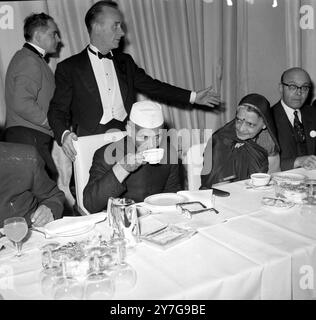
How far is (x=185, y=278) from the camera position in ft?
3.93

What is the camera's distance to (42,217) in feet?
5.63

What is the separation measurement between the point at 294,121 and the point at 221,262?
6.93 feet

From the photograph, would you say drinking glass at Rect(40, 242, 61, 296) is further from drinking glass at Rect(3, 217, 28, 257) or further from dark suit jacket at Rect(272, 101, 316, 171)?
dark suit jacket at Rect(272, 101, 316, 171)

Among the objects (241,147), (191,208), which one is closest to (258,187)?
(191,208)

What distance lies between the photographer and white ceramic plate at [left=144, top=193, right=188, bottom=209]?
181 centimetres

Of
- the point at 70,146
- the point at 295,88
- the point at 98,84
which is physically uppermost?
the point at 98,84

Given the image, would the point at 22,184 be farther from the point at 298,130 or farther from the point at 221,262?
the point at 298,130

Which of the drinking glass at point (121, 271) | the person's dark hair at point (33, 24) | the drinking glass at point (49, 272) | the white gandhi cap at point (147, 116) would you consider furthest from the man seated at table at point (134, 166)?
the person's dark hair at point (33, 24)

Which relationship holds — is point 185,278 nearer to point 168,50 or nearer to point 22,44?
point 22,44

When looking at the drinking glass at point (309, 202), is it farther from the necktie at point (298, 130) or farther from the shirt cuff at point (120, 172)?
the necktie at point (298, 130)

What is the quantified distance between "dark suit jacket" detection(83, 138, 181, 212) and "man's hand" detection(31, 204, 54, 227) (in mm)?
275

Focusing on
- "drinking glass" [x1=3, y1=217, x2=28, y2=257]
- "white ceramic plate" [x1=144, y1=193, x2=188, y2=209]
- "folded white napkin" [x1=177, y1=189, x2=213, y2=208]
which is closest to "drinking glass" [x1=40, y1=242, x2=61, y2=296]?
"drinking glass" [x1=3, y1=217, x2=28, y2=257]

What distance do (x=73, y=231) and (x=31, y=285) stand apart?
0.36 m

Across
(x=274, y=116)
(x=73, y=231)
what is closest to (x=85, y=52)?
(x=274, y=116)
